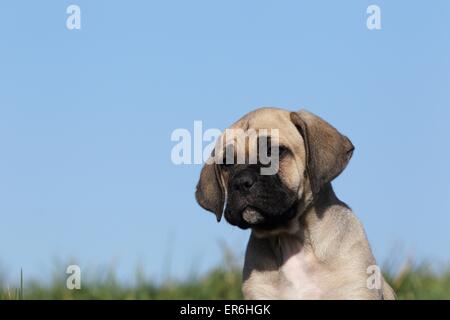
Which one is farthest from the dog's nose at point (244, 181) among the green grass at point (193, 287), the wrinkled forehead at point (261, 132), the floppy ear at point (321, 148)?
the green grass at point (193, 287)

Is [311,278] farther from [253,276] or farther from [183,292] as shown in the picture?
[183,292]

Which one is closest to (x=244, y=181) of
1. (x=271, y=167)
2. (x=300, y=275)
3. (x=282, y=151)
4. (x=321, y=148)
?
(x=271, y=167)

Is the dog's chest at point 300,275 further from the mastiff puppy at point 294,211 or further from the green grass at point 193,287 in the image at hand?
the green grass at point 193,287

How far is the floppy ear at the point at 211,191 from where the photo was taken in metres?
9.82

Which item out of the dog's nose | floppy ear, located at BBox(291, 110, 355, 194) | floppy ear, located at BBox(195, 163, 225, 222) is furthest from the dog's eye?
floppy ear, located at BBox(195, 163, 225, 222)

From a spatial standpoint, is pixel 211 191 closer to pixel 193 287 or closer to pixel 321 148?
pixel 321 148

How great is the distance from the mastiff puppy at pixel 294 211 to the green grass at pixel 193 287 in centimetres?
407

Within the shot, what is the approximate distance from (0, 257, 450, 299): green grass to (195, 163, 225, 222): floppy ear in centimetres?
363

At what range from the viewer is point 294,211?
30.1 feet

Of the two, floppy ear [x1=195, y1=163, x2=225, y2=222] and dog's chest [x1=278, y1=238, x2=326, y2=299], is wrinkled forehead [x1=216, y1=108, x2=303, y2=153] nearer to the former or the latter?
floppy ear [x1=195, y1=163, x2=225, y2=222]

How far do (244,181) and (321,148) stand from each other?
0.93 meters

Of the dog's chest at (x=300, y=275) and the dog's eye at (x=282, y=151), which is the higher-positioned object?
the dog's eye at (x=282, y=151)

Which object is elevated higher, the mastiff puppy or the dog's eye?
the dog's eye

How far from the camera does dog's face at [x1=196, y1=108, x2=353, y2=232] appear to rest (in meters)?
8.98
